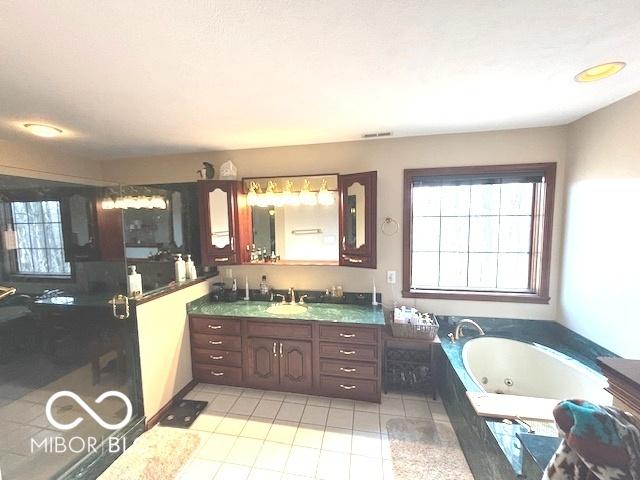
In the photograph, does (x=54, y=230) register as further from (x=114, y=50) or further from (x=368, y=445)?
(x=368, y=445)

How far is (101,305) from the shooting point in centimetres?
210

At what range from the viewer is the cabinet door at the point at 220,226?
279 centimetres

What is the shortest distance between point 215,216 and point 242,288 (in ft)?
2.96

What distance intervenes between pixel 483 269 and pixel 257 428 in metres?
2.59

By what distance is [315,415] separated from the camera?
7.45ft

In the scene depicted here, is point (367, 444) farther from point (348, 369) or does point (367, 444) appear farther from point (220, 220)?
point (220, 220)

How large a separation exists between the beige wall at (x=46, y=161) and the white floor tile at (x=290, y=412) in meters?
2.59

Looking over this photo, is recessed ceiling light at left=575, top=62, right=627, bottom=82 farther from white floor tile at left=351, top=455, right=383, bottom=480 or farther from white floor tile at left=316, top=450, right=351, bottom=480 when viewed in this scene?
white floor tile at left=316, top=450, right=351, bottom=480

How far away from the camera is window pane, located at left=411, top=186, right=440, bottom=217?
8.91 ft

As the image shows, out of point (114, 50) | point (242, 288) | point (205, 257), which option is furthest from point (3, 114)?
point (242, 288)

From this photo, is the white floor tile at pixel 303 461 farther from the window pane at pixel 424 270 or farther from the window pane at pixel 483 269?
the window pane at pixel 483 269

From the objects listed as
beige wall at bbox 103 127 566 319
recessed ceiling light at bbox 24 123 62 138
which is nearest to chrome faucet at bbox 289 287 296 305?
beige wall at bbox 103 127 566 319

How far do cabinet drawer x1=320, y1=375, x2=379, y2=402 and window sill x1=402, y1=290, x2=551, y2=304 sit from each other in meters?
0.94

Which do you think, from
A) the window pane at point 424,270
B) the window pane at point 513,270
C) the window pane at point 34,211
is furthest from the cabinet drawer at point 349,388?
the window pane at point 34,211
